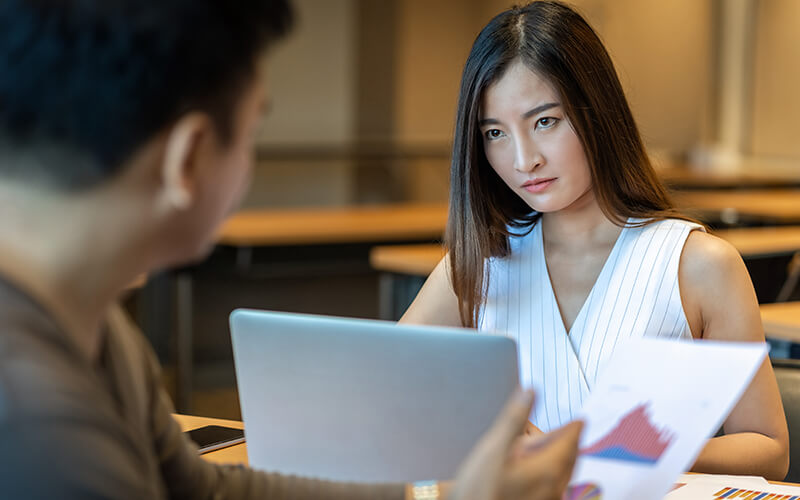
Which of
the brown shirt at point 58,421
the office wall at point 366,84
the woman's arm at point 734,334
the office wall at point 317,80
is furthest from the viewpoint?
the office wall at point 317,80

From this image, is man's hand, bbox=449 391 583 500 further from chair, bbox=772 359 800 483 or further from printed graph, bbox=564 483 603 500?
chair, bbox=772 359 800 483

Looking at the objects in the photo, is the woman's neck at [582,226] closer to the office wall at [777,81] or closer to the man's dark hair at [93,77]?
the man's dark hair at [93,77]

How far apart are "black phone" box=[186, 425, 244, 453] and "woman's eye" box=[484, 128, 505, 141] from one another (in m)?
0.61

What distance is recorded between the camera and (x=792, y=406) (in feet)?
5.12

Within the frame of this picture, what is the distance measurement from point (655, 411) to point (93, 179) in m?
0.60

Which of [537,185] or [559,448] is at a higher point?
[537,185]

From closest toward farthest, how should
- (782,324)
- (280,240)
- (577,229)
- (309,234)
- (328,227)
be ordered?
(577,229) < (782,324) < (280,240) < (309,234) < (328,227)

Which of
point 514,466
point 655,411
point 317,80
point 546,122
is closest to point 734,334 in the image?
point 546,122

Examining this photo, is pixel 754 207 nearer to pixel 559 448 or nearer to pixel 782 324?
pixel 782 324

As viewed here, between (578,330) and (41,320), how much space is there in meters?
1.10

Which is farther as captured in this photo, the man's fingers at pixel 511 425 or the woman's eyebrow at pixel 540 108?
the woman's eyebrow at pixel 540 108

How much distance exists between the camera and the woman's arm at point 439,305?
174 centimetres

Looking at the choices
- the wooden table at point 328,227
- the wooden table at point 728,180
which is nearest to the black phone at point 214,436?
the wooden table at point 328,227

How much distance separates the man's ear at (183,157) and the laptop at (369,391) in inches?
13.4
